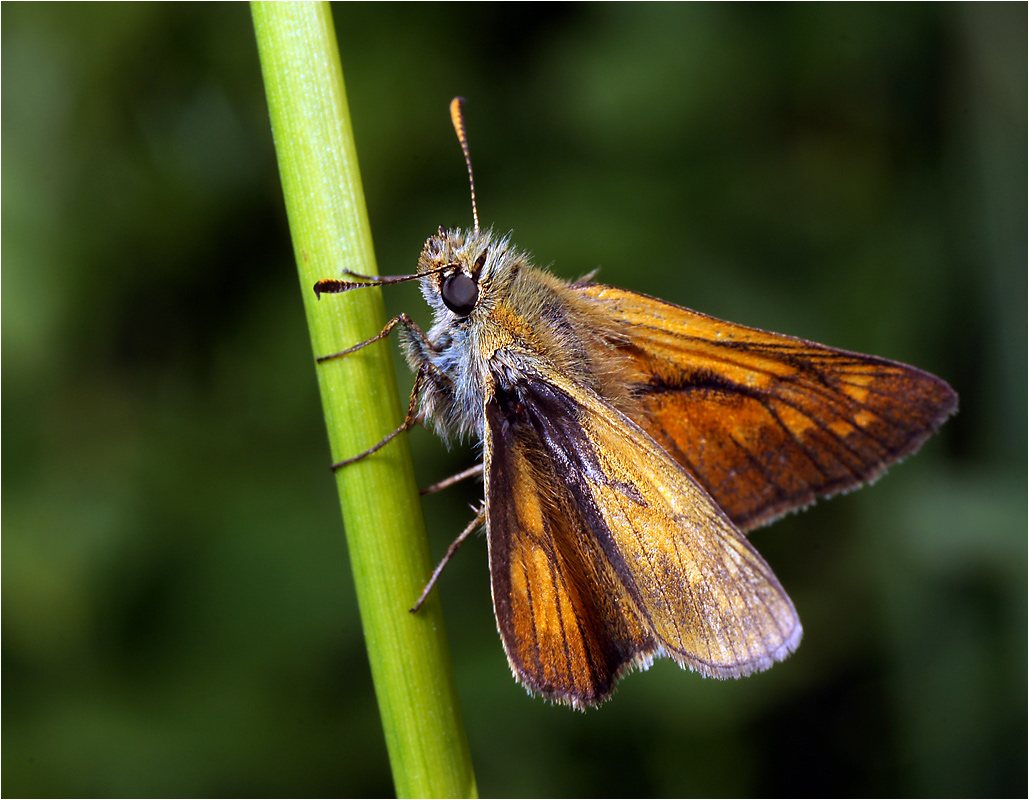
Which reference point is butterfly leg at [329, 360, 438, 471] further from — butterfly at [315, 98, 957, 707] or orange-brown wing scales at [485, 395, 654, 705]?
orange-brown wing scales at [485, 395, 654, 705]

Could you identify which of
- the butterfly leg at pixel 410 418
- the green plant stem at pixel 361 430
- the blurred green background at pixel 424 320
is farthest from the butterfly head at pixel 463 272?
the blurred green background at pixel 424 320

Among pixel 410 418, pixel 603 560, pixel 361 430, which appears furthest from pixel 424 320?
pixel 361 430

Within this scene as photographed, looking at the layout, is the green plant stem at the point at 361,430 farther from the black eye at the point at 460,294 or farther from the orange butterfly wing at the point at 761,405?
the orange butterfly wing at the point at 761,405

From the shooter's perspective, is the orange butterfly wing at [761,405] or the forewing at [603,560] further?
→ the orange butterfly wing at [761,405]

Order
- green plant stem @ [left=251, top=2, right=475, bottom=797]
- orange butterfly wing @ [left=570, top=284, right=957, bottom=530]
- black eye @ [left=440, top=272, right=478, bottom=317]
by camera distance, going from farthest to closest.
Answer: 1. orange butterfly wing @ [left=570, top=284, right=957, bottom=530]
2. black eye @ [left=440, top=272, right=478, bottom=317]
3. green plant stem @ [left=251, top=2, right=475, bottom=797]

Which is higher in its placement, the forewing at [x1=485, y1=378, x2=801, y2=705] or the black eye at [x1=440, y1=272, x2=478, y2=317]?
the black eye at [x1=440, y1=272, x2=478, y2=317]

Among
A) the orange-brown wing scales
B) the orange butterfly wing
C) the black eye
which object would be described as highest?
the black eye

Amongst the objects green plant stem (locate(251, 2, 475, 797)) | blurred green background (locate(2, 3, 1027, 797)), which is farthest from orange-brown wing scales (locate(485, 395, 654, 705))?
blurred green background (locate(2, 3, 1027, 797))
